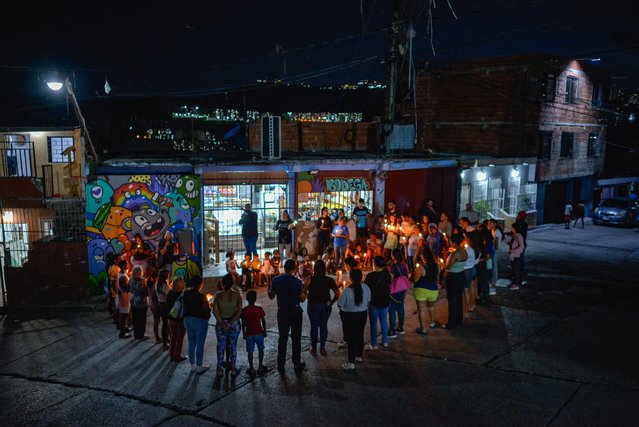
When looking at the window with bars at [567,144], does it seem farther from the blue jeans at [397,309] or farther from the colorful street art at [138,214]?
the blue jeans at [397,309]

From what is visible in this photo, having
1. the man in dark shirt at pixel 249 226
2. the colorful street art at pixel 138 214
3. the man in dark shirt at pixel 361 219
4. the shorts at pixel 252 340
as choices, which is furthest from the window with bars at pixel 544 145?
the shorts at pixel 252 340

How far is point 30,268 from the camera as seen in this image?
12.8 metres

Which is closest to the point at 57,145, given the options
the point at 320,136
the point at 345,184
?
the point at 320,136

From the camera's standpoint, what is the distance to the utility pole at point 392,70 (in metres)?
16.5

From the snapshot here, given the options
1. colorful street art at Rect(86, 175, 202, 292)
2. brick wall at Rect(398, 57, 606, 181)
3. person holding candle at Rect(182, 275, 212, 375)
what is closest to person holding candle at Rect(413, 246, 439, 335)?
person holding candle at Rect(182, 275, 212, 375)

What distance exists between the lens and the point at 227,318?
25.2 ft

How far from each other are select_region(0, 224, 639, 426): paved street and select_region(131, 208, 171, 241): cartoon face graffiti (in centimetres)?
277

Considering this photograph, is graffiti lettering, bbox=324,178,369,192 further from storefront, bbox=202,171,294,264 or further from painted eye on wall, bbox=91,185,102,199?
painted eye on wall, bbox=91,185,102,199

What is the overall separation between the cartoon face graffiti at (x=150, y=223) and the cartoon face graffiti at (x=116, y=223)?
0.54ft

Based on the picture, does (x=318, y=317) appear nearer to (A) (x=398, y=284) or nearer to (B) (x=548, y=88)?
(A) (x=398, y=284)

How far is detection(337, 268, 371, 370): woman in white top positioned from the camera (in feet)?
25.6

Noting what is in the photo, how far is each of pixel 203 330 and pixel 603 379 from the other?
6163mm

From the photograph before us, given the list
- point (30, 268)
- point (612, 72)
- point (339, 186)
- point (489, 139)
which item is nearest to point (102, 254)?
point (30, 268)

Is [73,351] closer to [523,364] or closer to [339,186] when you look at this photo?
[523,364]
